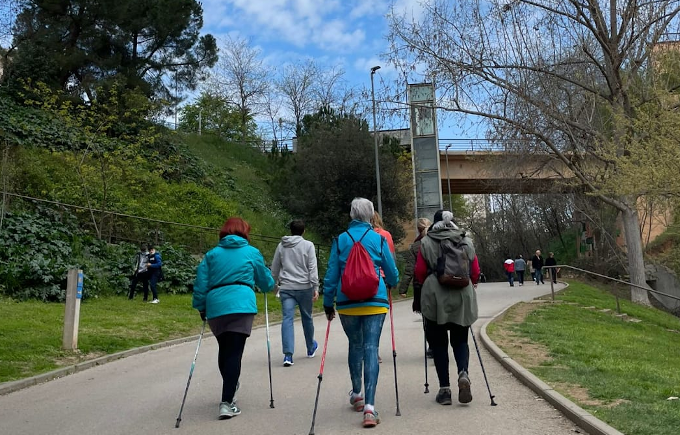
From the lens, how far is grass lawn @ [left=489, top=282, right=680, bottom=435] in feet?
19.6

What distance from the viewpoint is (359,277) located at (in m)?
5.88

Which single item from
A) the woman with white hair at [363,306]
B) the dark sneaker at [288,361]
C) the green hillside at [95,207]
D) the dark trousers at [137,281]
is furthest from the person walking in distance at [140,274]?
the woman with white hair at [363,306]

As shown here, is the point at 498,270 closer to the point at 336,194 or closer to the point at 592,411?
the point at 336,194

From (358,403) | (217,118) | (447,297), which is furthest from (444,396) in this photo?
(217,118)

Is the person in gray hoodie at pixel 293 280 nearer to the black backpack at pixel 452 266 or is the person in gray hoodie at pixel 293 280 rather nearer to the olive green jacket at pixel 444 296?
the olive green jacket at pixel 444 296

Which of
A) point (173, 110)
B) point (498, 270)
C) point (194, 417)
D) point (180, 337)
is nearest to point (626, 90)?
point (180, 337)

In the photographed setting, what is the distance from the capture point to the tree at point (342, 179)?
3278 centimetres

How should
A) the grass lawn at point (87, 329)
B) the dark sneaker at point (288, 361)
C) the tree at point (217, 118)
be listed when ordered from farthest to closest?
the tree at point (217, 118) → the grass lawn at point (87, 329) → the dark sneaker at point (288, 361)

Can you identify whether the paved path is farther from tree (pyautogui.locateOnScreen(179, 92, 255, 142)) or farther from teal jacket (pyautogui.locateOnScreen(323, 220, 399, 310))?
tree (pyautogui.locateOnScreen(179, 92, 255, 142))

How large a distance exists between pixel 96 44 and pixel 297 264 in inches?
1095

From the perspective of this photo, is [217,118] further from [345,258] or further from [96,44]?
[345,258]

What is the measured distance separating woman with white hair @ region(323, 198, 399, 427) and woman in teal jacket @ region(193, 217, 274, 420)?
0.79 m

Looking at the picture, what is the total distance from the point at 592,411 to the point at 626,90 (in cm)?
1960

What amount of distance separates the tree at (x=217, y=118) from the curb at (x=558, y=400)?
46998mm
